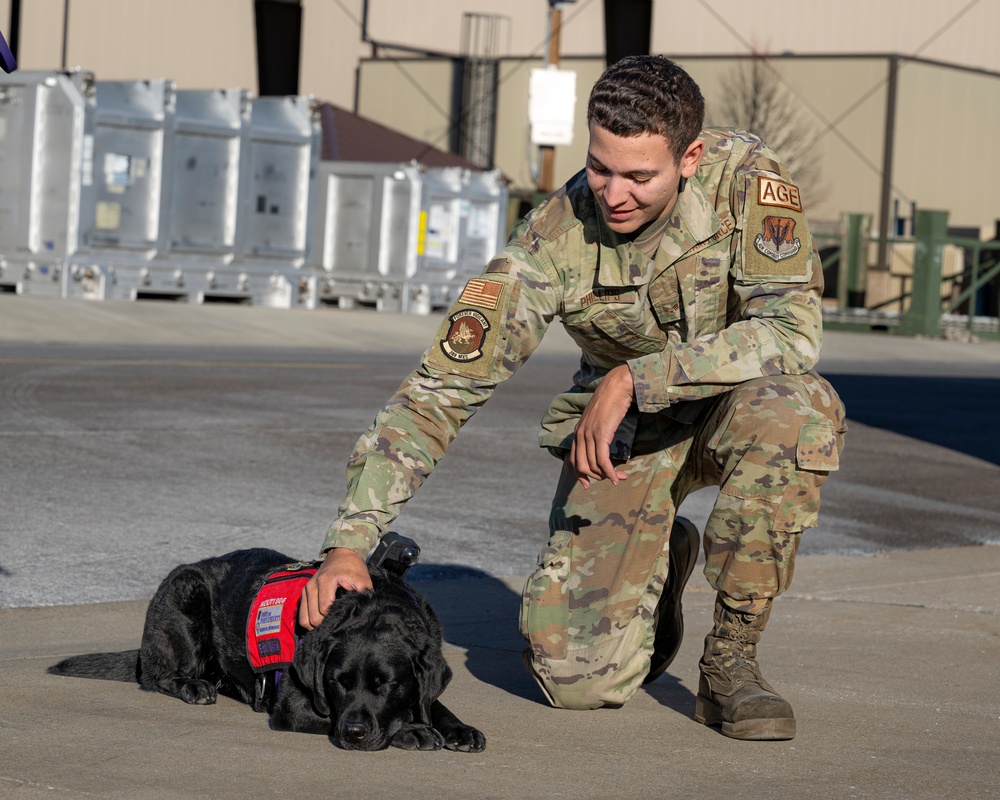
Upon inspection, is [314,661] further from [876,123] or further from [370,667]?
[876,123]

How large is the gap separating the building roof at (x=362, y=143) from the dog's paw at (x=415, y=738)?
83.3 feet

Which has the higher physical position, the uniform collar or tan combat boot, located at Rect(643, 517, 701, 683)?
the uniform collar

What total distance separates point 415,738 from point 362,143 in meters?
27.7

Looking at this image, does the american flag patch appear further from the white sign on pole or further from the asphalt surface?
the white sign on pole

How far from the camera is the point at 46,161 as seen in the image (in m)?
19.0

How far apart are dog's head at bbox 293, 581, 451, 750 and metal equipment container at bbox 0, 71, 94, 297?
54.0ft

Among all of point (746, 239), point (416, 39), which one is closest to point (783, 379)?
point (746, 239)

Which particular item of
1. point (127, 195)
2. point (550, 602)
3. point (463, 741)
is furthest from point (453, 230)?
point (463, 741)

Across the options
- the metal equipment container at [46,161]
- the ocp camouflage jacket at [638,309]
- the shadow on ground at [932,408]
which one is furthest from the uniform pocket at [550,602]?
the metal equipment container at [46,161]

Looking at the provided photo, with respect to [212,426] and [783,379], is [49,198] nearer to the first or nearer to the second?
[212,426]

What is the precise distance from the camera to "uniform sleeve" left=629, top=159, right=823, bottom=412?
12.0 ft

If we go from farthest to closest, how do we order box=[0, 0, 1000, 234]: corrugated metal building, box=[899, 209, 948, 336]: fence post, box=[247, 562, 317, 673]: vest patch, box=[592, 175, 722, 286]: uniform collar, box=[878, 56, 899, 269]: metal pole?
1. box=[0, 0, 1000, 234]: corrugated metal building
2. box=[878, 56, 899, 269]: metal pole
3. box=[899, 209, 948, 336]: fence post
4. box=[592, 175, 722, 286]: uniform collar
5. box=[247, 562, 317, 673]: vest patch

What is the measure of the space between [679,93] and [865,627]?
217 centimetres

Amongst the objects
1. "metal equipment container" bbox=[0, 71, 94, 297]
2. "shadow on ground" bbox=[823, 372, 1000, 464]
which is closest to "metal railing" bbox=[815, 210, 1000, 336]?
"shadow on ground" bbox=[823, 372, 1000, 464]
